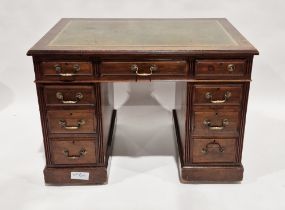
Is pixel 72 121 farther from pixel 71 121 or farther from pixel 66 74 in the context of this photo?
Answer: pixel 66 74

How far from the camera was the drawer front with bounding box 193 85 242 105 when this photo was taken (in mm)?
2113

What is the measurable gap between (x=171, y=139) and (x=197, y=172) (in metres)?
0.56

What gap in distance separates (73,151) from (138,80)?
0.54 meters

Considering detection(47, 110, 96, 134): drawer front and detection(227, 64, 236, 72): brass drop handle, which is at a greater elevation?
detection(227, 64, 236, 72): brass drop handle

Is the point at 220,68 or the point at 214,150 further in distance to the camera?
the point at 214,150

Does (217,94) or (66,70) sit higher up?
(66,70)

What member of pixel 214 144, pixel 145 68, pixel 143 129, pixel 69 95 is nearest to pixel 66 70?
pixel 69 95

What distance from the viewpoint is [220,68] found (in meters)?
2.07

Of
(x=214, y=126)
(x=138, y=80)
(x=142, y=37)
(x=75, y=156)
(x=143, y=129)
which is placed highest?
(x=142, y=37)

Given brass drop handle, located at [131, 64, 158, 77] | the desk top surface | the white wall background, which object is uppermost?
the desk top surface

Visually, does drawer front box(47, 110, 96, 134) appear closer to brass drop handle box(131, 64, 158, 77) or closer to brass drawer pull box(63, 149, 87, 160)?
brass drawer pull box(63, 149, 87, 160)

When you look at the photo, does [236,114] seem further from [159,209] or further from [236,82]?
[159,209]

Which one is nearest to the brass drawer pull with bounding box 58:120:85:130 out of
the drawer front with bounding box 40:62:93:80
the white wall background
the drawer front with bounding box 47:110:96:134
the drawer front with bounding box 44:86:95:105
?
the drawer front with bounding box 47:110:96:134
